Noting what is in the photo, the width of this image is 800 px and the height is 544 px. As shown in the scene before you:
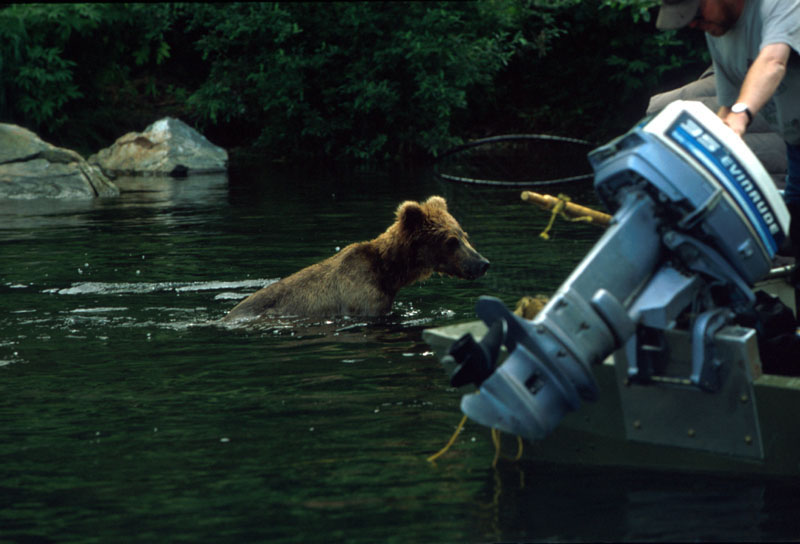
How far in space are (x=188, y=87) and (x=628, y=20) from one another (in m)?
12.8

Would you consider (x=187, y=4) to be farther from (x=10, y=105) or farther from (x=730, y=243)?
(x=730, y=243)

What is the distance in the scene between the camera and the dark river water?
488 cm

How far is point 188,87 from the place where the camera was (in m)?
36.3

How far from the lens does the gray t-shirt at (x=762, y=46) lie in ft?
18.5

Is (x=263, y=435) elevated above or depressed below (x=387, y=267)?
above

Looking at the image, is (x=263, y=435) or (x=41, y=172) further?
(x=41, y=172)

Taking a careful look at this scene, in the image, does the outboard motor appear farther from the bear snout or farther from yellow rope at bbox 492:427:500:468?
the bear snout

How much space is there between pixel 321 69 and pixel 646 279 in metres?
27.1

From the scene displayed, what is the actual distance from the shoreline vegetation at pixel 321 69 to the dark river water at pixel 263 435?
1758cm

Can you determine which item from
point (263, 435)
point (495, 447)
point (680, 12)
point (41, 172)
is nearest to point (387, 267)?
point (263, 435)

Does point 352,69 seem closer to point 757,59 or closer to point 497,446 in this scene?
point 757,59

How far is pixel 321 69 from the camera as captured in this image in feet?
103

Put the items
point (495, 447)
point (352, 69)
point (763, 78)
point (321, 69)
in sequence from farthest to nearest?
point (321, 69)
point (352, 69)
point (495, 447)
point (763, 78)

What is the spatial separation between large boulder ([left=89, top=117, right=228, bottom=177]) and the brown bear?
748 inches
